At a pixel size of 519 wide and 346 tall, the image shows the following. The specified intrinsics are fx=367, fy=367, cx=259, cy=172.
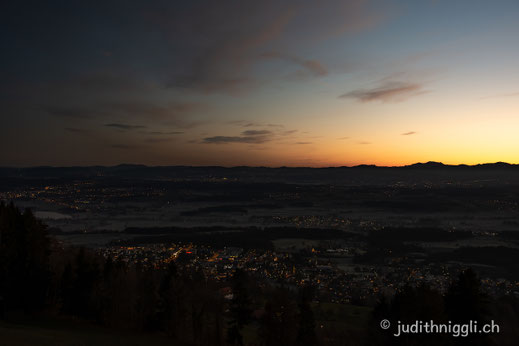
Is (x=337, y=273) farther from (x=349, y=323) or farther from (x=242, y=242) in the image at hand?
(x=242, y=242)

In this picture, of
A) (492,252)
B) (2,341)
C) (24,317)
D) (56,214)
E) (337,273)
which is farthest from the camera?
(56,214)

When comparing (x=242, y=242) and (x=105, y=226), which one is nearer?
(x=242, y=242)

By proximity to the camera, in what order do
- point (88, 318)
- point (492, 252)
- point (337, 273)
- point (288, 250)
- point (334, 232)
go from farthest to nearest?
point (334, 232)
point (288, 250)
point (492, 252)
point (337, 273)
point (88, 318)

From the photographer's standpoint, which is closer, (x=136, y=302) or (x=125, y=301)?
(x=125, y=301)

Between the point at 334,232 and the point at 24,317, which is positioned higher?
the point at 24,317

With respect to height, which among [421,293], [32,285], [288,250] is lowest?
[288,250]

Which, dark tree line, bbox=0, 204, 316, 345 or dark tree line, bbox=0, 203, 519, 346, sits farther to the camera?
dark tree line, bbox=0, 204, 316, 345

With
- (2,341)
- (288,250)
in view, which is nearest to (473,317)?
(2,341)

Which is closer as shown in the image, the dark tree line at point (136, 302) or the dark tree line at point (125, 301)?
the dark tree line at point (136, 302)

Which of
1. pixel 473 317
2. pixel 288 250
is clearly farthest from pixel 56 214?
pixel 473 317

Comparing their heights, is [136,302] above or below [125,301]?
below
